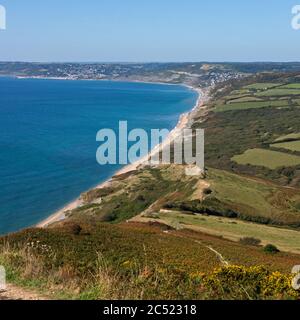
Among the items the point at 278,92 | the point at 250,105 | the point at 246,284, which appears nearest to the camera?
the point at 246,284

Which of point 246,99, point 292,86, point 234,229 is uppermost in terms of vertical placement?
point 292,86

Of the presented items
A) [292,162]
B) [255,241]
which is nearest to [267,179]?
[292,162]

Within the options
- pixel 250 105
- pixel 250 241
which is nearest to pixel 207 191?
pixel 250 241

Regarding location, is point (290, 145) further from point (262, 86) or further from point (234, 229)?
point (262, 86)

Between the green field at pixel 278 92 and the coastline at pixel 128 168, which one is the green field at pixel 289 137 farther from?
the green field at pixel 278 92

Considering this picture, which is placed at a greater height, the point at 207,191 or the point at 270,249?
the point at 270,249

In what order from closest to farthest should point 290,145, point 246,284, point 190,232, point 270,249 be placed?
point 246,284
point 270,249
point 190,232
point 290,145

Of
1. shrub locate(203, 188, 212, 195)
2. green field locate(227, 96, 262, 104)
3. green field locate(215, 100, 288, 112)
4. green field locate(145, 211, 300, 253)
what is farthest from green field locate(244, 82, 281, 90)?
green field locate(145, 211, 300, 253)

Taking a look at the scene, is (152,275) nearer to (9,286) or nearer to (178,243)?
(9,286)

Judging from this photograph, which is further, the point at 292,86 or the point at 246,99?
the point at 292,86
